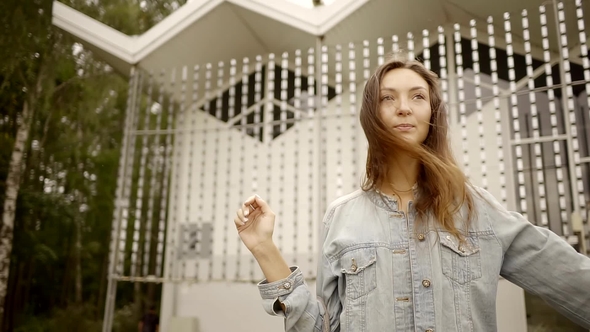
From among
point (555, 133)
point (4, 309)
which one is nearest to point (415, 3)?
point (555, 133)

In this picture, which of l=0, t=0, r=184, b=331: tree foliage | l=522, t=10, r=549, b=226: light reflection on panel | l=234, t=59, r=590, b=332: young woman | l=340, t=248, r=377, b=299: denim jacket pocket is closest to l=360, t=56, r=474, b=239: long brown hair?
l=234, t=59, r=590, b=332: young woman

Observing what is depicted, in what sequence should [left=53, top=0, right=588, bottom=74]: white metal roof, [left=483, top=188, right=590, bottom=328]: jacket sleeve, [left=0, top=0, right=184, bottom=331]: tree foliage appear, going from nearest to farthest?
[left=483, top=188, right=590, bottom=328]: jacket sleeve < [left=53, top=0, right=588, bottom=74]: white metal roof < [left=0, top=0, right=184, bottom=331]: tree foliage

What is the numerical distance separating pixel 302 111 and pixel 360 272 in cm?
489

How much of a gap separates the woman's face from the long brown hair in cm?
2

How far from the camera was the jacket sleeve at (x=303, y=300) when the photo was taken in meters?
0.87

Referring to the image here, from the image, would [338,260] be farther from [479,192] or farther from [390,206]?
[479,192]

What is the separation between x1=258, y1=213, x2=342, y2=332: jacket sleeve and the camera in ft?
2.86

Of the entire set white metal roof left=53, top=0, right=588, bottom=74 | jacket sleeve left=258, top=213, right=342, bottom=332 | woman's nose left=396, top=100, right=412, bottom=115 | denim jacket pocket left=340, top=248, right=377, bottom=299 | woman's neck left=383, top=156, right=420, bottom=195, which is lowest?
jacket sleeve left=258, top=213, right=342, bottom=332

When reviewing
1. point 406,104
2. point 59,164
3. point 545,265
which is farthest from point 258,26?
point 545,265

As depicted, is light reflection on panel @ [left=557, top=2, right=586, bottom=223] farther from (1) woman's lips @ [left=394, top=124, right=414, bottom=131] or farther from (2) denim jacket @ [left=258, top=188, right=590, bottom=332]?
(1) woman's lips @ [left=394, top=124, right=414, bottom=131]

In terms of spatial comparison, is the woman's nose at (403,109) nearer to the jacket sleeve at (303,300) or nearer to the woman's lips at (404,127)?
the woman's lips at (404,127)

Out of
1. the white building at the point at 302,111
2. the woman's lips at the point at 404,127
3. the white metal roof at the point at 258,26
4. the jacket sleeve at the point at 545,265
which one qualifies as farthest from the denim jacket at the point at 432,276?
the white metal roof at the point at 258,26

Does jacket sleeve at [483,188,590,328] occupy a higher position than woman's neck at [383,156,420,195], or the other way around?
woman's neck at [383,156,420,195]

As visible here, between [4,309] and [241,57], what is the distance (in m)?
4.32
